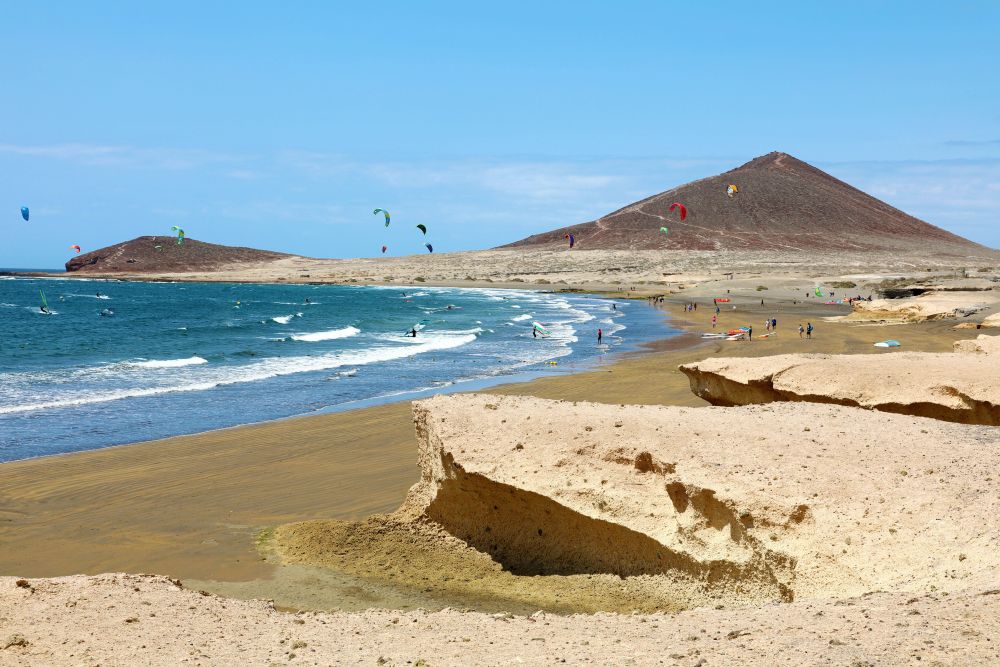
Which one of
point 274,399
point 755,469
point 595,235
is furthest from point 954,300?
point 595,235

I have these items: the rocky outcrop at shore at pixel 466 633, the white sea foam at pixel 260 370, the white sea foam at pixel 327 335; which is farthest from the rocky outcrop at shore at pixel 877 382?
the white sea foam at pixel 327 335

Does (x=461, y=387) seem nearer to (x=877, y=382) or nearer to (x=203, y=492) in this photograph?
(x=203, y=492)

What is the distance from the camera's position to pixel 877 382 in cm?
1188

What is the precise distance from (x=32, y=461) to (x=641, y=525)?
13.1 meters

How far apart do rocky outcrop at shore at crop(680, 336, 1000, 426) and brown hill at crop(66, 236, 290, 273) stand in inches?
6040

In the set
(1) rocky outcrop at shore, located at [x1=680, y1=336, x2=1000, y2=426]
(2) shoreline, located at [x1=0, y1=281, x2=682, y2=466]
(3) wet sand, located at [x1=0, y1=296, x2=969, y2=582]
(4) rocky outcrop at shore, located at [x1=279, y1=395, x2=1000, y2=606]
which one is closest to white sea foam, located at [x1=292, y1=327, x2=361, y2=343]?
(2) shoreline, located at [x1=0, y1=281, x2=682, y2=466]

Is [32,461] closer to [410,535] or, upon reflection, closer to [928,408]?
[410,535]

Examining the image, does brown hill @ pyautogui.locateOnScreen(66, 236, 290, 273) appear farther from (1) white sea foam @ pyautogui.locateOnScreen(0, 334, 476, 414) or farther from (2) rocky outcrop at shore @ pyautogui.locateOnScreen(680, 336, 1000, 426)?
(2) rocky outcrop at shore @ pyautogui.locateOnScreen(680, 336, 1000, 426)

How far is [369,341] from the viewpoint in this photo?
42.3m

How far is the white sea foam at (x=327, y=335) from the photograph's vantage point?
43375 millimetres


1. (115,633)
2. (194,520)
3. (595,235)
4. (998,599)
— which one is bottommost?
(194,520)

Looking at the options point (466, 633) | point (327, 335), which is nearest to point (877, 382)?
point (466, 633)

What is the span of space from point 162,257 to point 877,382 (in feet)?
538

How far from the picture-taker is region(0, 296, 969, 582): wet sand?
10562mm
